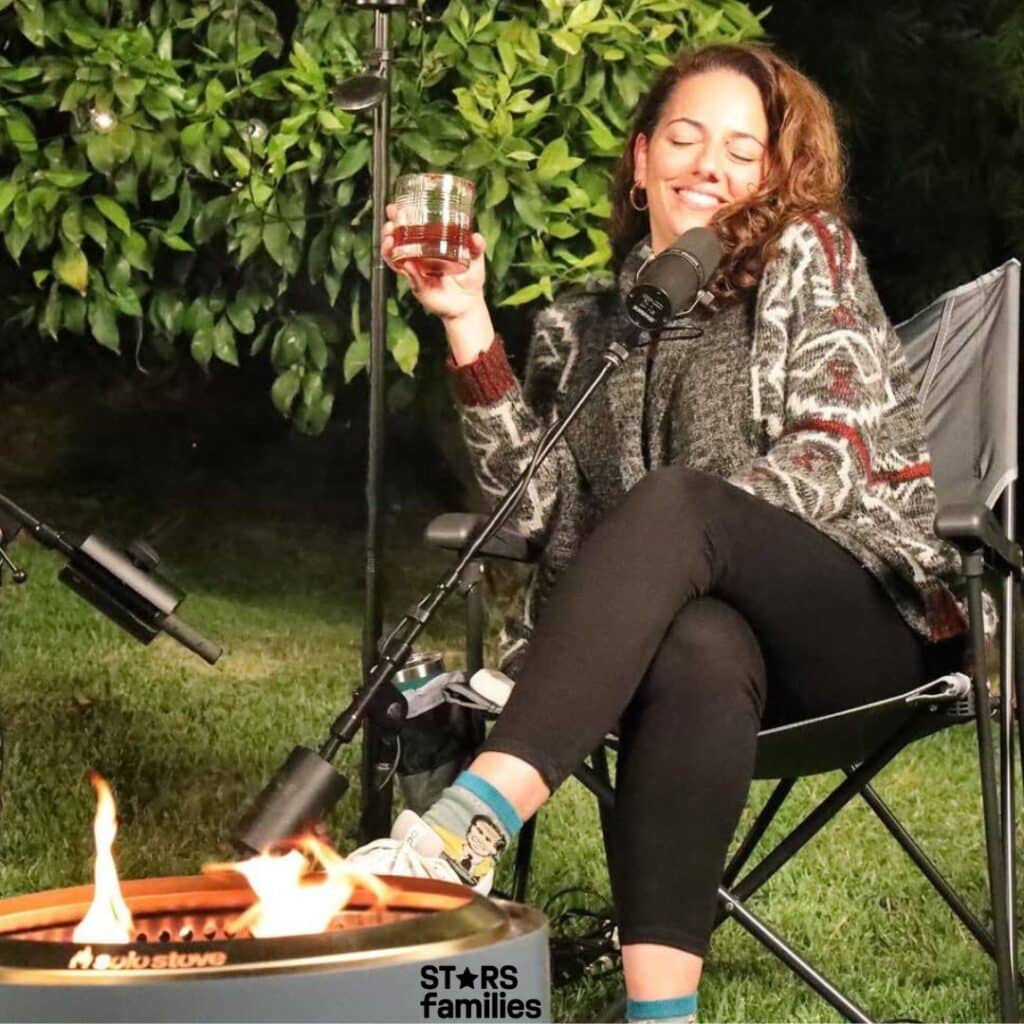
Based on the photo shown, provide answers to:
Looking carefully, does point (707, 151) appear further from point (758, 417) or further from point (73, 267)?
point (73, 267)

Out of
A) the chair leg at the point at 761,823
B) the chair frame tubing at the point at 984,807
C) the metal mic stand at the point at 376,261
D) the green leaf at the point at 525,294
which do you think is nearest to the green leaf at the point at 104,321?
the green leaf at the point at 525,294

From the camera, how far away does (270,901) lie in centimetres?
134

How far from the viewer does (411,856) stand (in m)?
1.47

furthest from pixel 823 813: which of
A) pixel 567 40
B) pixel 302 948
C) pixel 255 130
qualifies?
pixel 255 130

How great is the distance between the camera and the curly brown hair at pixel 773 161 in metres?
2.04

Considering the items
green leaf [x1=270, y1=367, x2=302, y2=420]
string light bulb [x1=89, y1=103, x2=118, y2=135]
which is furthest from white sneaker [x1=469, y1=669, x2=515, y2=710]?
string light bulb [x1=89, y1=103, x2=118, y2=135]

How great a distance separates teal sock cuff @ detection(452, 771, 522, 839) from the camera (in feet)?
5.05

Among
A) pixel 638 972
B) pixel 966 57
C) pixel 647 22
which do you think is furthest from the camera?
pixel 966 57

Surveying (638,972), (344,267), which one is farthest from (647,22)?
(638,972)

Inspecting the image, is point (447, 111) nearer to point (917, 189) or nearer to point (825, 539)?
point (917, 189)

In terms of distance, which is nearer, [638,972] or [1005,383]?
[638,972]

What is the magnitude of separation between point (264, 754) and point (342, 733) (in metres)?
1.65

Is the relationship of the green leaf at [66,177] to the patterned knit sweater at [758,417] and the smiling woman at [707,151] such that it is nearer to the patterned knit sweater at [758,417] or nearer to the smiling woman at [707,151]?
the patterned knit sweater at [758,417]

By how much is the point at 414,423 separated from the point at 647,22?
3.77 ft
